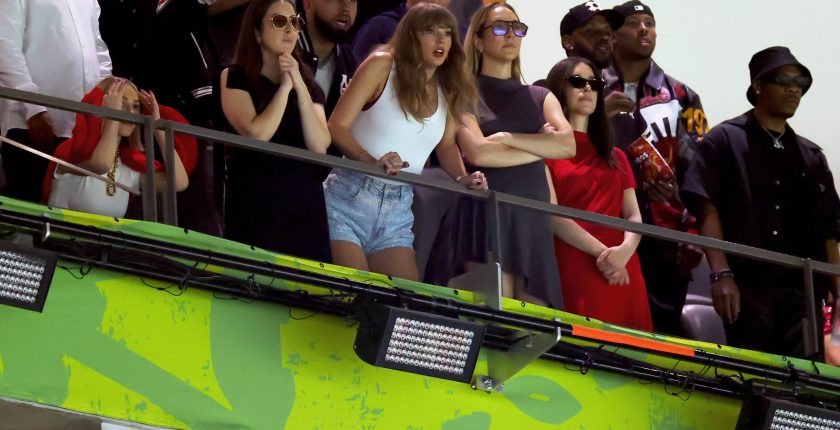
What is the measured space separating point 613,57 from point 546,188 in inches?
44.8

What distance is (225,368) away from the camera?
534cm

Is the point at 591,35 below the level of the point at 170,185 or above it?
above

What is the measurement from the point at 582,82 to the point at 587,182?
0.38m

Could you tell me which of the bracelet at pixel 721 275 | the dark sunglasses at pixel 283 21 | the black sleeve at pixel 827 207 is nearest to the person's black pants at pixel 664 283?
the bracelet at pixel 721 275

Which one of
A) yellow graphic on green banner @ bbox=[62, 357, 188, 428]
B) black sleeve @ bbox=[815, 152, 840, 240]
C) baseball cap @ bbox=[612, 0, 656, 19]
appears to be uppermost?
baseball cap @ bbox=[612, 0, 656, 19]

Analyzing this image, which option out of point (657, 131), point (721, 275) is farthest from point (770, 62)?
point (721, 275)

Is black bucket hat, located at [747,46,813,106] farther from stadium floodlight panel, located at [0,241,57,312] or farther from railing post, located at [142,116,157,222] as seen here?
stadium floodlight panel, located at [0,241,57,312]

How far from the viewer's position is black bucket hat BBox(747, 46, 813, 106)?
6.76 meters

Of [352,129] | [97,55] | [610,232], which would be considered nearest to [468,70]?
[352,129]

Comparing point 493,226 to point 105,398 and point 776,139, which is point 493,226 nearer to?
point 105,398

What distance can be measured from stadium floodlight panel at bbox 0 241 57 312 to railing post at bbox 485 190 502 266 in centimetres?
155

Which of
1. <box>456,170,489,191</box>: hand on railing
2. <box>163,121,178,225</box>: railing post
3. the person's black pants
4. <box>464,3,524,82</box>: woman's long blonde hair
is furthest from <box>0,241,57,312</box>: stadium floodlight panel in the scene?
the person's black pants

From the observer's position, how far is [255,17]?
548cm

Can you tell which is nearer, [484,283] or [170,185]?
[170,185]
